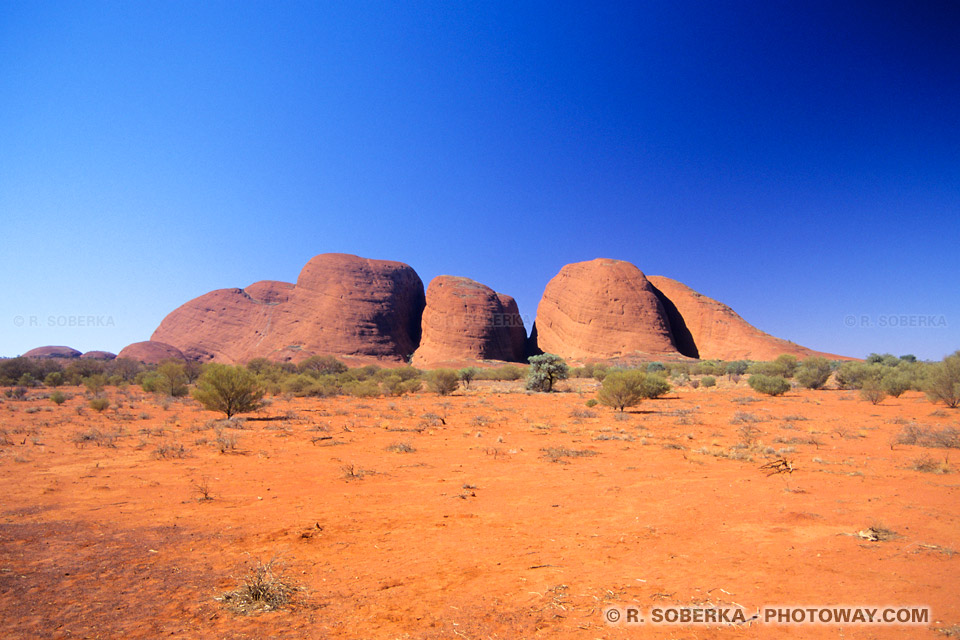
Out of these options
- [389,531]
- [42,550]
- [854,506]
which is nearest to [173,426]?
[42,550]

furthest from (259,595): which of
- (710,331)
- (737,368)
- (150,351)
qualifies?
(150,351)

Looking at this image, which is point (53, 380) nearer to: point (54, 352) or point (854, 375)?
point (854, 375)

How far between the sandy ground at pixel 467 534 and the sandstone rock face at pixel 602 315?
44.8 m

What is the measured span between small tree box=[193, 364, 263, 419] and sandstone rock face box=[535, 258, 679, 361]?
146ft

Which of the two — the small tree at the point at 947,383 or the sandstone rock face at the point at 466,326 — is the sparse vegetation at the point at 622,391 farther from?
the sandstone rock face at the point at 466,326

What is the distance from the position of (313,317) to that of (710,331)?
178 feet

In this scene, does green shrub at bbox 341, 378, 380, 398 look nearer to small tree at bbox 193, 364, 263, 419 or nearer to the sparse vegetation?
small tree at bbox 193, 364, 263, 419

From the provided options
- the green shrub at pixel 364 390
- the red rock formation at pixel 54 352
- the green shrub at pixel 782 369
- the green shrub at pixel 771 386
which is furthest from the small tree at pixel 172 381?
the red rock formation at pixel 54 352

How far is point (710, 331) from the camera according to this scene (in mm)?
57938

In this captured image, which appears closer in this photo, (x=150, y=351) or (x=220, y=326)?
(x=150, y=351)

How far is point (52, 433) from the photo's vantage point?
11.3 m

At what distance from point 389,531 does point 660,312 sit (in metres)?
58.2

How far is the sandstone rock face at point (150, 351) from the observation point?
190 feet

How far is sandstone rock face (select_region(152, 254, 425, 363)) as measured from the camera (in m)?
57.6
